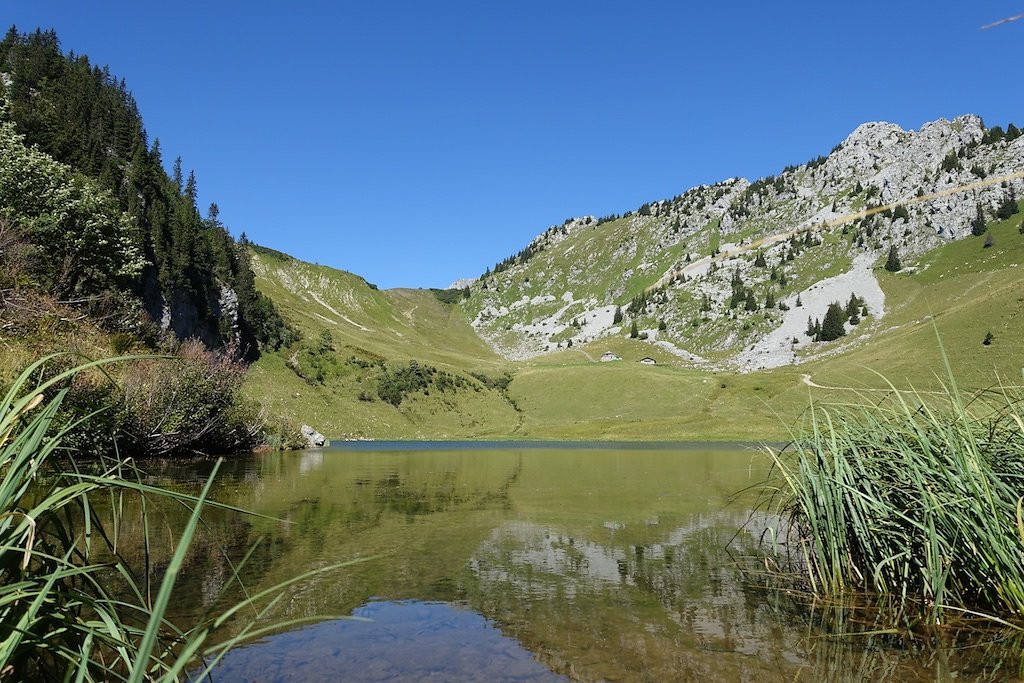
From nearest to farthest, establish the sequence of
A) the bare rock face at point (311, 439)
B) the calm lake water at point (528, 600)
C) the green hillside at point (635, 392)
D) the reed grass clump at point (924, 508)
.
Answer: the calm lake water at point (528, 600), the reed grass clump at point (924, 508), the bare rock face at point (311, 439), the green hillside at point (635, 392)

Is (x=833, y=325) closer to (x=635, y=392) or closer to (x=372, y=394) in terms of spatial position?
(x=635, y=392)

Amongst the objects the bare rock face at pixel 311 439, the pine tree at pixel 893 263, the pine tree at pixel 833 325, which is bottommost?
the bare rock face at pixel 311 439

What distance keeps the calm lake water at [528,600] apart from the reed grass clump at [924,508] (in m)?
0.86

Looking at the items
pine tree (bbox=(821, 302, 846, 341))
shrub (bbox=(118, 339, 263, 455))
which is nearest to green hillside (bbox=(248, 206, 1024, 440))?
pine tree (bbox=(821, 302, 846, 341))

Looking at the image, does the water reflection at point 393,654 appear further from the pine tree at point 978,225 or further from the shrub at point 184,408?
the pine tree at point 978,225

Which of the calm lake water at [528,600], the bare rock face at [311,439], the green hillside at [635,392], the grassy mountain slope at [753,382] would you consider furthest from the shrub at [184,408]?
the grassy mountain slope at [753,382]

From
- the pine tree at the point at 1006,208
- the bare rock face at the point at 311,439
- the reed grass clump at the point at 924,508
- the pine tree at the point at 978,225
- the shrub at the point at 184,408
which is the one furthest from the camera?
the pine tree at the point at 978,225

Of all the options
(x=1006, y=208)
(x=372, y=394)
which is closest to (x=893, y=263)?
(x=1006, y=208)

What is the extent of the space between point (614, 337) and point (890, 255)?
2808 inches

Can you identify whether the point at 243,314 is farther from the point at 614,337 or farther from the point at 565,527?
the point at 614,337

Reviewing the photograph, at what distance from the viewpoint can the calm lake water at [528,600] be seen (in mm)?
6762

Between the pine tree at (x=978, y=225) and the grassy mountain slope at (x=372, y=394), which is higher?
the pine tree at (x=978, y=225)

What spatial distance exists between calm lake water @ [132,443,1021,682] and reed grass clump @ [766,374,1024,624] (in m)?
0.86

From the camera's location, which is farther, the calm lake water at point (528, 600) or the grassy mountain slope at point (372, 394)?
the grassy mountain slope at point (372, 394)
